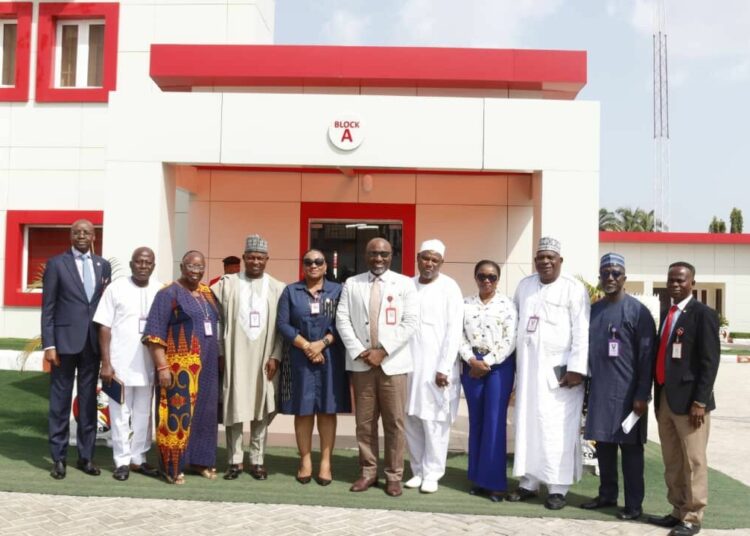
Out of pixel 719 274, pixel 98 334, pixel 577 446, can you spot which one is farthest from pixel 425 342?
pixel 719 274

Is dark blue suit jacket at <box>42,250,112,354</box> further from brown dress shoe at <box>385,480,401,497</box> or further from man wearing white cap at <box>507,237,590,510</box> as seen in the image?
man wearing white cap at <box>507,237,590,510</box>

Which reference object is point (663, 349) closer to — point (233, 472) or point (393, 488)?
point (393, 488)

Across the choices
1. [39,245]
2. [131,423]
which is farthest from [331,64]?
[39,245]

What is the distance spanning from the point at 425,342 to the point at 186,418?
1.96 m

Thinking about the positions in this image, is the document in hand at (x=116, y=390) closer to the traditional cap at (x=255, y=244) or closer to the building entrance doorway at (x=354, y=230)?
the traditional cap at (x=255, y=244)

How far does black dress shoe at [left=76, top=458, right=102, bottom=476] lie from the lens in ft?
20.1

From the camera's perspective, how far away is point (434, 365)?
5.86 meters

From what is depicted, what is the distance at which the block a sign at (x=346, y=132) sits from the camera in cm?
881

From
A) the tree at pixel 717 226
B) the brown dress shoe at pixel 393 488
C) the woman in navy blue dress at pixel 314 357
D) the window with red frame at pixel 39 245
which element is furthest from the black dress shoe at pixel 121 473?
the tree at pixel 717 226

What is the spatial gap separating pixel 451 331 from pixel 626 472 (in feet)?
5.23

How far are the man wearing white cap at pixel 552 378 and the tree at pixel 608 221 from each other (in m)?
48.1

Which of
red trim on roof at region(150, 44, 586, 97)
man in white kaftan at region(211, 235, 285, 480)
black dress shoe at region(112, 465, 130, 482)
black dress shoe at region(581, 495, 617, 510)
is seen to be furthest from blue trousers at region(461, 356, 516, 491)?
red trim on roof at region(150, 44, 586, 97)

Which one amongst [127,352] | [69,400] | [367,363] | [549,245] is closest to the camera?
[549,245]

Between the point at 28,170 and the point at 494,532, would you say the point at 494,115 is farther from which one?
the point at 28,170
